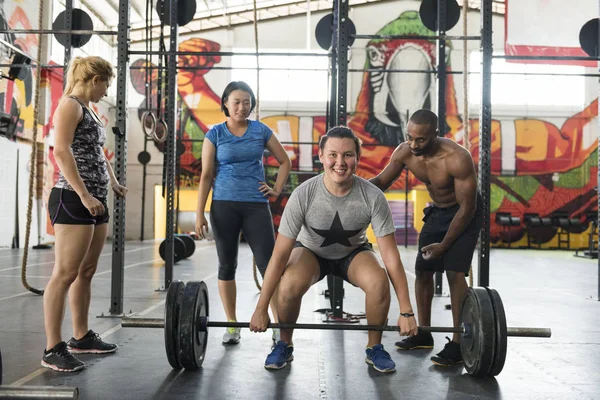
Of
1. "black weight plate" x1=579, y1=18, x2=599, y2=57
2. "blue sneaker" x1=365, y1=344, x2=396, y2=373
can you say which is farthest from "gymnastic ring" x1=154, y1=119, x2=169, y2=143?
"black weight plate" x1=579, y1=18, x2=599, y2=57

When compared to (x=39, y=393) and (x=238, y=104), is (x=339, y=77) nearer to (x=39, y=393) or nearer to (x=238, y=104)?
(x=238, y=104)

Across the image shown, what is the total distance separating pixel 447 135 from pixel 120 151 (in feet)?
36.2

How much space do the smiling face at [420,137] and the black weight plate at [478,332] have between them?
0.61 metres

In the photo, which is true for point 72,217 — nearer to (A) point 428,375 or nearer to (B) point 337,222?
(B) point 337,222

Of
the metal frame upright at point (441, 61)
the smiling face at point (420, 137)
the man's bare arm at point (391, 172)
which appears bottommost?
the man's bare arm at point (391, 172)

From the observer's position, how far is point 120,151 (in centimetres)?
312

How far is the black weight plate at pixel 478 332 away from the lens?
77.4 inches

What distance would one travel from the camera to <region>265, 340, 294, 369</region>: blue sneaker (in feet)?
7.14

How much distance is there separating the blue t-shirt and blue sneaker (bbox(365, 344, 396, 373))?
32.9 inches

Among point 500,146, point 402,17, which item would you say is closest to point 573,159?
point 500,146

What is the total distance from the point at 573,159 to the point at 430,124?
1232 cm

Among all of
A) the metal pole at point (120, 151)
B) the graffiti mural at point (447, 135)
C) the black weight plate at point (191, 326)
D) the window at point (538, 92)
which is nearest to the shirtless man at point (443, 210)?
the black weight plate at point (191, 326)

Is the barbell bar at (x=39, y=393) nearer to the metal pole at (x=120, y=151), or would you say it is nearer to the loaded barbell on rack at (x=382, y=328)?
the loaded barbell on rack at (x=382, y=328)

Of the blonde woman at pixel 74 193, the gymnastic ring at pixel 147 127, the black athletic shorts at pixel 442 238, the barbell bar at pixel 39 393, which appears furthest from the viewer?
the gymnastic ring at pixel 147 127
